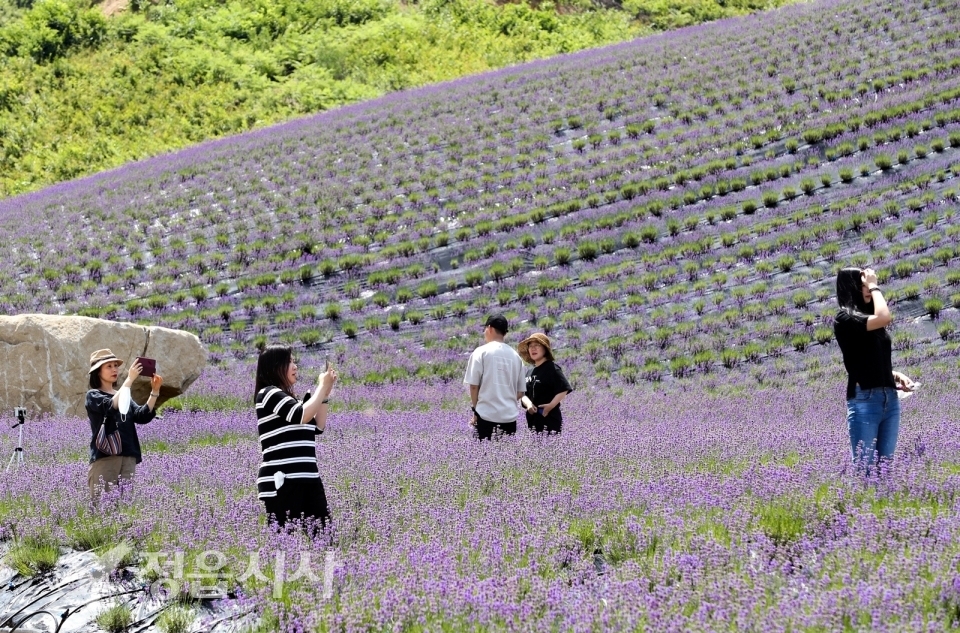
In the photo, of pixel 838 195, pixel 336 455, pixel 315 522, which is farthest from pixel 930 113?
pixel 315 522

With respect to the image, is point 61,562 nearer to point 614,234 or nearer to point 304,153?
point 614,234

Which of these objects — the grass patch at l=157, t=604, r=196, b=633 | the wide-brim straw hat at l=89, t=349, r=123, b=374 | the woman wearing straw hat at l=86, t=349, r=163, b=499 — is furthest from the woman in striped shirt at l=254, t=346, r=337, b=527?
the wide-brim straw hat at l=89, t=349, r=123, b=374

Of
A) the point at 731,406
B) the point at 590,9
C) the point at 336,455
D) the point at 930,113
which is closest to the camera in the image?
the point at 336,455

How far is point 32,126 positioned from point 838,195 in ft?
95.7

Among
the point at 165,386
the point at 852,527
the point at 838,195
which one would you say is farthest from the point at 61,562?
the point at 838,195

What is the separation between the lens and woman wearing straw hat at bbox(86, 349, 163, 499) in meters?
5.79

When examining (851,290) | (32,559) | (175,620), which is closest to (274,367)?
(175,620)

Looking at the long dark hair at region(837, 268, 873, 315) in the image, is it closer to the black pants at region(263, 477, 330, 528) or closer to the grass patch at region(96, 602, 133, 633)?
the black pants at region(263, 477, 330, 528)

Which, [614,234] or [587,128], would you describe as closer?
[614,234]

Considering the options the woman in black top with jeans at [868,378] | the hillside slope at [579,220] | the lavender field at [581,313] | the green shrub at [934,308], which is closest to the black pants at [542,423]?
the lavender field at [581,313]

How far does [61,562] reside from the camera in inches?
207

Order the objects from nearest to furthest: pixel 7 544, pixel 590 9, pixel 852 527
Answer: pixel 852 527
pixel 7 544
pixel 590 9

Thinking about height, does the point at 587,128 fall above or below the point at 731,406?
above

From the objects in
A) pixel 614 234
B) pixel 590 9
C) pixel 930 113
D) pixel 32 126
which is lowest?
pixel 614 234
